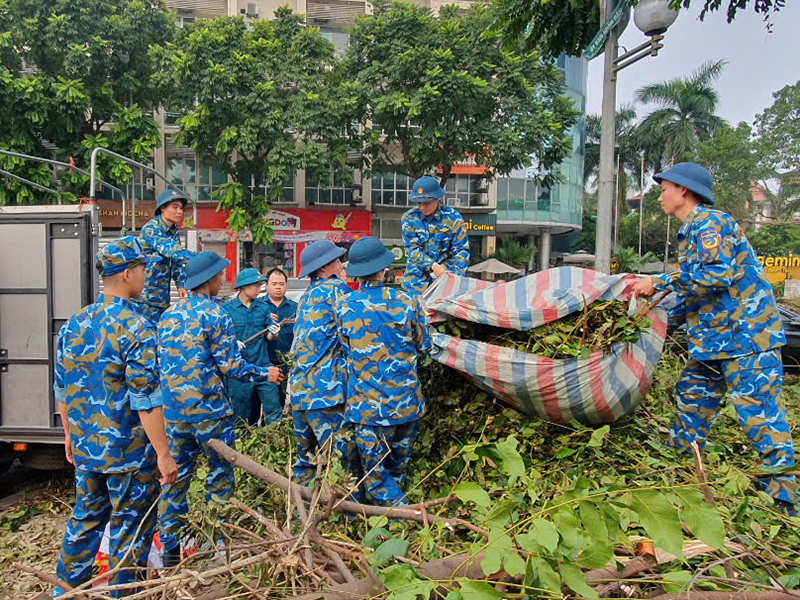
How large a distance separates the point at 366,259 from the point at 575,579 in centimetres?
217

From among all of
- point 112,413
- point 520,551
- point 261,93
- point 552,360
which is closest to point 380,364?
point 552,360

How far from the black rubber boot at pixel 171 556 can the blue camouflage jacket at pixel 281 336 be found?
6.36 ft

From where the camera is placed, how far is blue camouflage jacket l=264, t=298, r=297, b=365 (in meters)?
4.92

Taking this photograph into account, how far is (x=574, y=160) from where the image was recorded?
2794 cm

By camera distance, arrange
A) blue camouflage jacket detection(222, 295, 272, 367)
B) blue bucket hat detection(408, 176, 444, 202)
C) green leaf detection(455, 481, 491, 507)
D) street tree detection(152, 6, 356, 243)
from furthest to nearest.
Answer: street tree detection(152, 6, 356, 243), blue camouflage jacket detection(222, 295, 272, 367), blue bucket hat detection(408, 176, 444, 202), green leaf detection(455, 481, 491, 507)

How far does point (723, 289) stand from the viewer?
2.96 metres

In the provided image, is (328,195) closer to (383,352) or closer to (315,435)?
(315,435)

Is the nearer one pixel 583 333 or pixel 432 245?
pixel 583 333

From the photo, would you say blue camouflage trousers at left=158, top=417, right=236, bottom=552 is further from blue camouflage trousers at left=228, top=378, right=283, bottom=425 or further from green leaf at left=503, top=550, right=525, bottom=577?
green leaf at left=503, top=550, right=525, bottom=577

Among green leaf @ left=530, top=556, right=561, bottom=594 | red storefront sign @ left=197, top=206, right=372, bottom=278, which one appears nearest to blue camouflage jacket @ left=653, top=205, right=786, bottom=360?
green leaf @ left=530, top=556, right=561, bottom=594

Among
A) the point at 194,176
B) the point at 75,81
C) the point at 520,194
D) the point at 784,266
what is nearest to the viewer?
the point at 75,81

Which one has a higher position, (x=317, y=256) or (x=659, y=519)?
(x=317, y=256)

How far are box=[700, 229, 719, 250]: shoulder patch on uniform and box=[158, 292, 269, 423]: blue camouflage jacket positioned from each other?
268cm

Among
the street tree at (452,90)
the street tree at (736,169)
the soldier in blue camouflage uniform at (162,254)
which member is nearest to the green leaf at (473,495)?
the soldier in blue camouflage uniform at (162,254)
